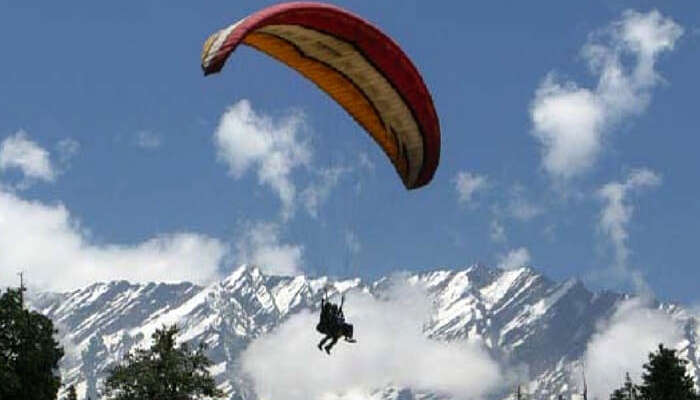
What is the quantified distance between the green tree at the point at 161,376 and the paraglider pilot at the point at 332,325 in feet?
76.6

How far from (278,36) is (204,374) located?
25.6m

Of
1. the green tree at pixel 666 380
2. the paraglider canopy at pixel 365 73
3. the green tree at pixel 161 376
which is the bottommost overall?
the paraglider canopy at pixel 365 73

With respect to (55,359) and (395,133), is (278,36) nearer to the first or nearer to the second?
(395,133)

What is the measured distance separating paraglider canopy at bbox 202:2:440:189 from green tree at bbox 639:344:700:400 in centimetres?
3996

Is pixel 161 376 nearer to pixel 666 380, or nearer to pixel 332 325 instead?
pixel 332 325

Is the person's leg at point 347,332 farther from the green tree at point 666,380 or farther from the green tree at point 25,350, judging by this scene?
the green tree at point 666,380

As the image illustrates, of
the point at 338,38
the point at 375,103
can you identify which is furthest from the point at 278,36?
the point at 375,103

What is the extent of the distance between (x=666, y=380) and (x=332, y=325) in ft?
146

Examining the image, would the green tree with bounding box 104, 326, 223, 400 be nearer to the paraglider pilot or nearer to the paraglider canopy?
the paraglider canopy

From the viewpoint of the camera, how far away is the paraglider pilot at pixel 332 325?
2956 centimetres

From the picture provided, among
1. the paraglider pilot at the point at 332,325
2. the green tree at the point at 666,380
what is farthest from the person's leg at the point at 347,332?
the green tree at the point at 666,380

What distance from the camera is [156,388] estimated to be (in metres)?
51.4

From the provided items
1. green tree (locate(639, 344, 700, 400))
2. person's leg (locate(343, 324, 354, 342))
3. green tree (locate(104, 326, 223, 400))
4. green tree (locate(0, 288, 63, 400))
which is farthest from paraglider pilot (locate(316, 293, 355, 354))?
green tree (locate(639, 344, 700, 400))

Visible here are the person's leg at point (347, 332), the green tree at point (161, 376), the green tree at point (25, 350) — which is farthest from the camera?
the green tree at point (161, 376)
